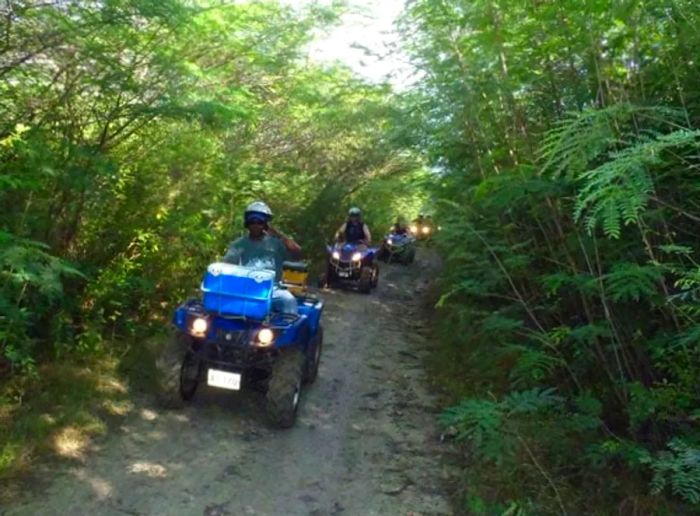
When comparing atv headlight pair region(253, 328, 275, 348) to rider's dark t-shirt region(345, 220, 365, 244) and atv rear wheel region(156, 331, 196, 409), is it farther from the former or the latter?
rider's dark t-shirt region(345, 220, 365, 244)

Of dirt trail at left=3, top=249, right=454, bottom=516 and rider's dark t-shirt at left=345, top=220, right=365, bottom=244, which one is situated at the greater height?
rider's dark t-shirt at left=345, top=220, right=365, bottom=244

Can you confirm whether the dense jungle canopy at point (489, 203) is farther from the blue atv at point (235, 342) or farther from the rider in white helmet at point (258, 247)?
the blue atv at point (235, 342)

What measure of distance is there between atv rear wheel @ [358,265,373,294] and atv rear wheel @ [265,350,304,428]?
7050 millimetres

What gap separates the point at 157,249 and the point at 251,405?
253 centimetres

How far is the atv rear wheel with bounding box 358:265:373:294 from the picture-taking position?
12.4 m

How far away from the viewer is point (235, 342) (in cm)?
520

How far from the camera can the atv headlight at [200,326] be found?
5141 mm

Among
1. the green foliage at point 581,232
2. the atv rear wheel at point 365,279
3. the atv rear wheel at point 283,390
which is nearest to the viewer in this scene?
the green foliage at point 581,232

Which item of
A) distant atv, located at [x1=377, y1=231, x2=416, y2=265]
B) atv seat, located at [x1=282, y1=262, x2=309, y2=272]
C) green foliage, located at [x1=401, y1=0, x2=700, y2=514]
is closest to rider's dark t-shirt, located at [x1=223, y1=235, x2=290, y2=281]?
atv seat, located at [x1=282, y1=262, x2=309, y2=272]

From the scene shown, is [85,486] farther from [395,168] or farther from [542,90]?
[395,168]

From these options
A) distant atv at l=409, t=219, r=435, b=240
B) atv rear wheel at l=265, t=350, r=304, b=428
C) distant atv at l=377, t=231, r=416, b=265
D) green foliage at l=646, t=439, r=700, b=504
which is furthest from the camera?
distant atv at l=409, t=219, r=435, b=240

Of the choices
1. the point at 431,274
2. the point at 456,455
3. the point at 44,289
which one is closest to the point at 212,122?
the point at 44,289

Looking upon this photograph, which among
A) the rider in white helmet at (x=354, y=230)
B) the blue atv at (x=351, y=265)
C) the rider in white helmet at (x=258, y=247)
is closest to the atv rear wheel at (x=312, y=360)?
the rider in white helmet at (x=258, y=247)

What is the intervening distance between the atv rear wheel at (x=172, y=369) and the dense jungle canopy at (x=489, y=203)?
1.07m
